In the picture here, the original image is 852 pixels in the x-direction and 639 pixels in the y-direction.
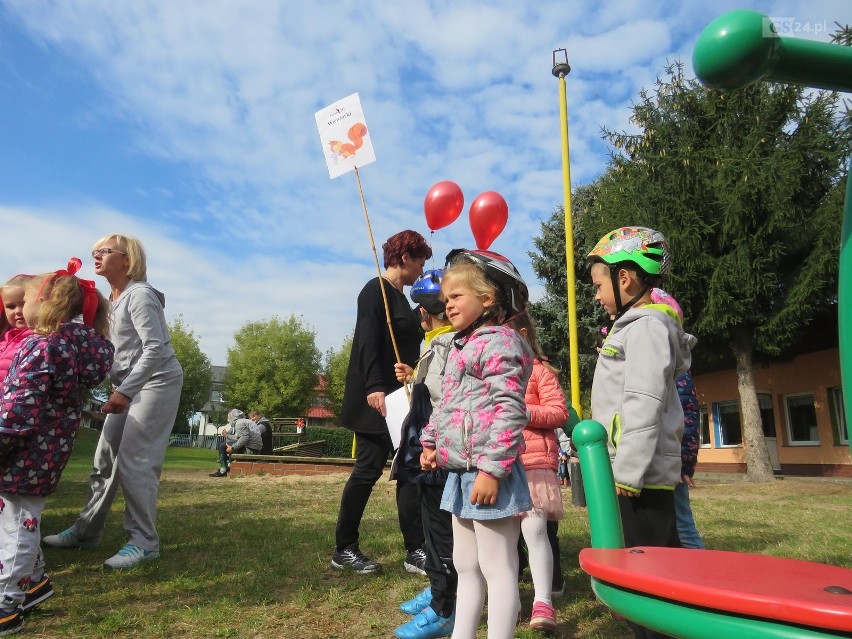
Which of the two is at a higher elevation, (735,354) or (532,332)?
(735,354)

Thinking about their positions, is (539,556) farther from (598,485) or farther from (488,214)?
(488,214)

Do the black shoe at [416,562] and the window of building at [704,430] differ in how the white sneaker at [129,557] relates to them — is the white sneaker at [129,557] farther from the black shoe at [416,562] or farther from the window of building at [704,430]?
the window of building at [704,430]

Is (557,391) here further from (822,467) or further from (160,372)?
(822,467)

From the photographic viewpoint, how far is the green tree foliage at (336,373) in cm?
5038

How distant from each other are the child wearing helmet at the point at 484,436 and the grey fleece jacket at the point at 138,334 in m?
2.38

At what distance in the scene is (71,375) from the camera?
10.6 feet

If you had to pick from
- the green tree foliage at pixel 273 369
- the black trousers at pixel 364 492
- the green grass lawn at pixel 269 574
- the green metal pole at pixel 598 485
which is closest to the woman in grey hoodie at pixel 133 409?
the green grass lawn at pixel 269 574

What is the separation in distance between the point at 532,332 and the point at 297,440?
24.6 m

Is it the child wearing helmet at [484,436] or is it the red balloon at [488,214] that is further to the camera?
the red balloon at [488,214]

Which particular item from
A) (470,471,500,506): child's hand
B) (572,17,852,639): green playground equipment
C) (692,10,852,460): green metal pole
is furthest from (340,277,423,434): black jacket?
(692,10,852,460): green metal pole

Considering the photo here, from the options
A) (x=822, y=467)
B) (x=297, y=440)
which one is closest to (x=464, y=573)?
(x=822, y=467)

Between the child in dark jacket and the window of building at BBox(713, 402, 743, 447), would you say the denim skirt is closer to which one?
the child in dark jacket

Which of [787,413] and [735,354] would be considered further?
[787,413]

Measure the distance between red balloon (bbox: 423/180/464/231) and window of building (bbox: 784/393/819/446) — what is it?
16827 millimetres
